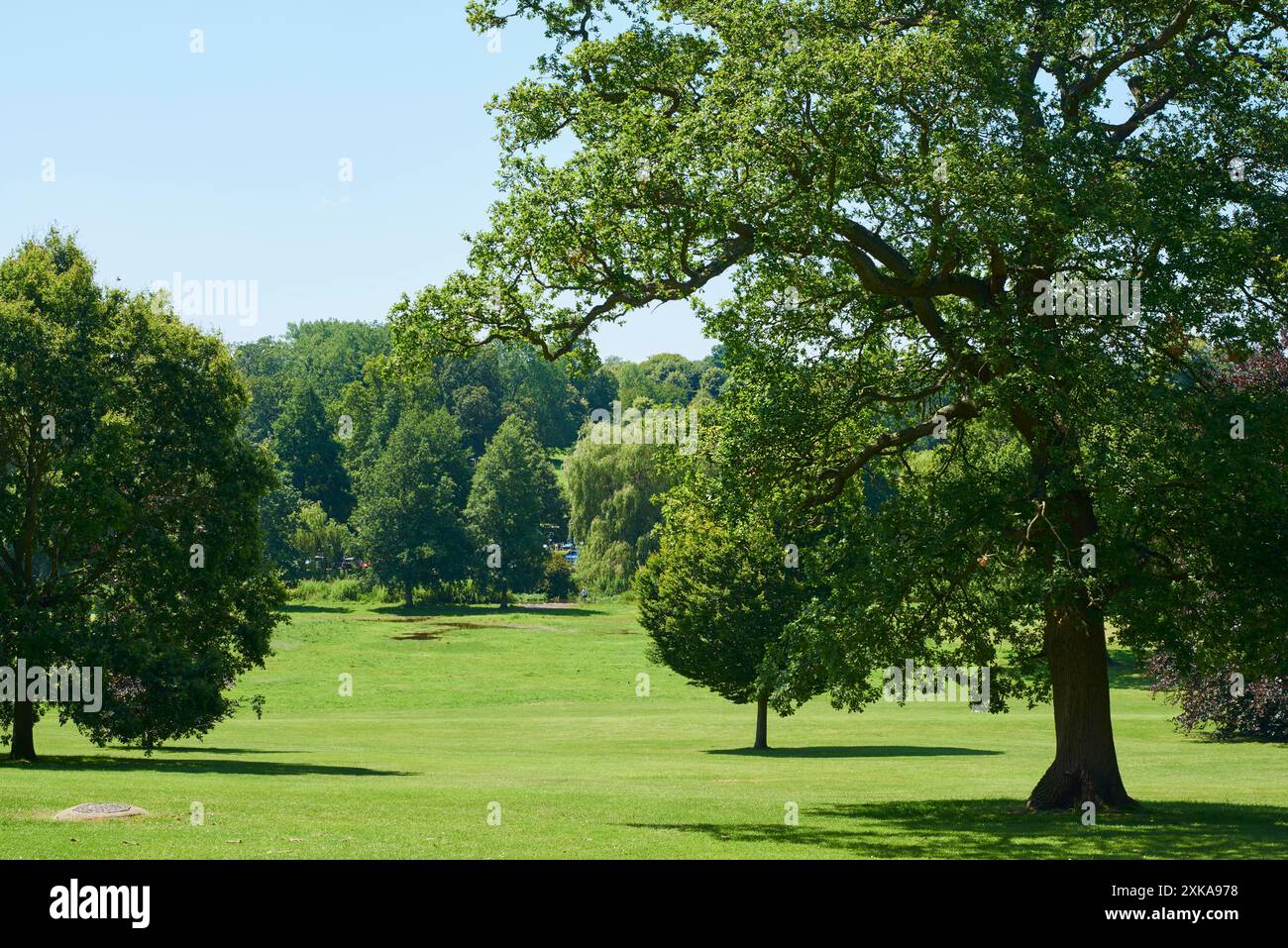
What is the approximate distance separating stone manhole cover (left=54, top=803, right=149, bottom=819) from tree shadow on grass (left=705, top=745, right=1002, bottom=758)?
2298 cm

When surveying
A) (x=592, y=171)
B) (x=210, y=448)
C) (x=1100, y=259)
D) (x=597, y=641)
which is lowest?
(x=597, y=641)

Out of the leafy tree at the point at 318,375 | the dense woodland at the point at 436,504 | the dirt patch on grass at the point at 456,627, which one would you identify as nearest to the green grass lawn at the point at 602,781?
the dirt patch on grass at the point at 456,627

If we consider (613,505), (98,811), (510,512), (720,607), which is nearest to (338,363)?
(510,512)

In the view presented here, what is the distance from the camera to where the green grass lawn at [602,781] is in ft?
60.8

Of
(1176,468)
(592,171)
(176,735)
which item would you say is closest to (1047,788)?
(1176,468)

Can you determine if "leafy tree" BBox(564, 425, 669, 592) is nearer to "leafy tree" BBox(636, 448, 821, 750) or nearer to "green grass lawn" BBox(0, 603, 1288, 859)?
"green grass lawn" BBox(0, 603, 1288, 859)

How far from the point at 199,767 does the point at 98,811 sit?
1177 centimetres

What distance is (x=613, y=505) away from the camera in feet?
311

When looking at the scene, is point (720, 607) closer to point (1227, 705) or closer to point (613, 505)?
point (1227, 705)

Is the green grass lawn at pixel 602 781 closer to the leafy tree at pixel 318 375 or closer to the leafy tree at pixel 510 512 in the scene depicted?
the leafy tree at pixel 510 512

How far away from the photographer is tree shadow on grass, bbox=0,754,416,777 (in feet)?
96.8

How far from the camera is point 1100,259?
20.5 meters

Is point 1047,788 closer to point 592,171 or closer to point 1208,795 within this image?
point 1208,795
